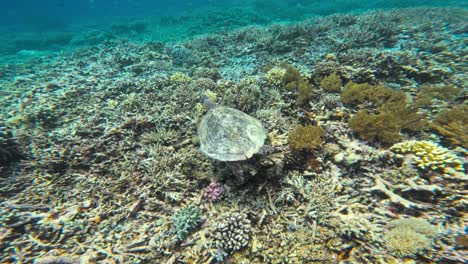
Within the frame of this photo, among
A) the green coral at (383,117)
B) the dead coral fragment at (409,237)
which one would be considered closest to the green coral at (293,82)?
the green coral at (383,117)

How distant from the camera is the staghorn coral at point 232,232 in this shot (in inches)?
124

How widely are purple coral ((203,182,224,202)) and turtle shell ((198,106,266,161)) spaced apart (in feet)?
2.49

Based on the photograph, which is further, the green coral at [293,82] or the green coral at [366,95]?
the green coral at [293,82]

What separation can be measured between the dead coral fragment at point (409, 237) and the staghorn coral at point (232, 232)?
2.07m

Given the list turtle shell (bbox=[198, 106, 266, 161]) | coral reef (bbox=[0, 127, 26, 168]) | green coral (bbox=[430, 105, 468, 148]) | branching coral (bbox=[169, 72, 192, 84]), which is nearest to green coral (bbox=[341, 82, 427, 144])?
green coral (bbox=[430, 105, 468, 148])

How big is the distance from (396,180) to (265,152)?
240 centimetres

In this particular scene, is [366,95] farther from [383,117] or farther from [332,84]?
[383,117]

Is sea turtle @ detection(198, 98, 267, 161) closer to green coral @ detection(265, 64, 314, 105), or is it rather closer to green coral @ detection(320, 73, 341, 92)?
green coral @ detection(265, 64, 314, 105)

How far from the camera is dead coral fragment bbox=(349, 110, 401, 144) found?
4.01 meters

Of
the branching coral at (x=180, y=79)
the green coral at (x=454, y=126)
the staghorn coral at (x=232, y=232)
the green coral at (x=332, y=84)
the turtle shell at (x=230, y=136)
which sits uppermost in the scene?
the branching coral at (x=180, y=79)

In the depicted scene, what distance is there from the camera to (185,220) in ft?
11.4

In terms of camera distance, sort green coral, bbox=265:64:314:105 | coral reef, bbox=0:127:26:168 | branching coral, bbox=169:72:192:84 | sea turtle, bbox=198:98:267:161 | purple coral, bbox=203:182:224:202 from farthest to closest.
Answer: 1. branching coral, bbox=169:72:192:84
2. green coral, bbox=265:64:314:105
3. coral reef, bbox=0:127:26:168
4. purple coral, bbox=203:182:224:202
5. sea turtle, bbox=198:98:267:161

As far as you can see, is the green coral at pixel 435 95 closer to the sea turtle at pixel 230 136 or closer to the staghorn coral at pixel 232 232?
the sea turtle at pixel 230 136

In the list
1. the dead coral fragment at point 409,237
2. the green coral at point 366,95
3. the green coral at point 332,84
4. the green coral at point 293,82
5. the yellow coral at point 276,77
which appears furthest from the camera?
the yellow coral at point 276,77
